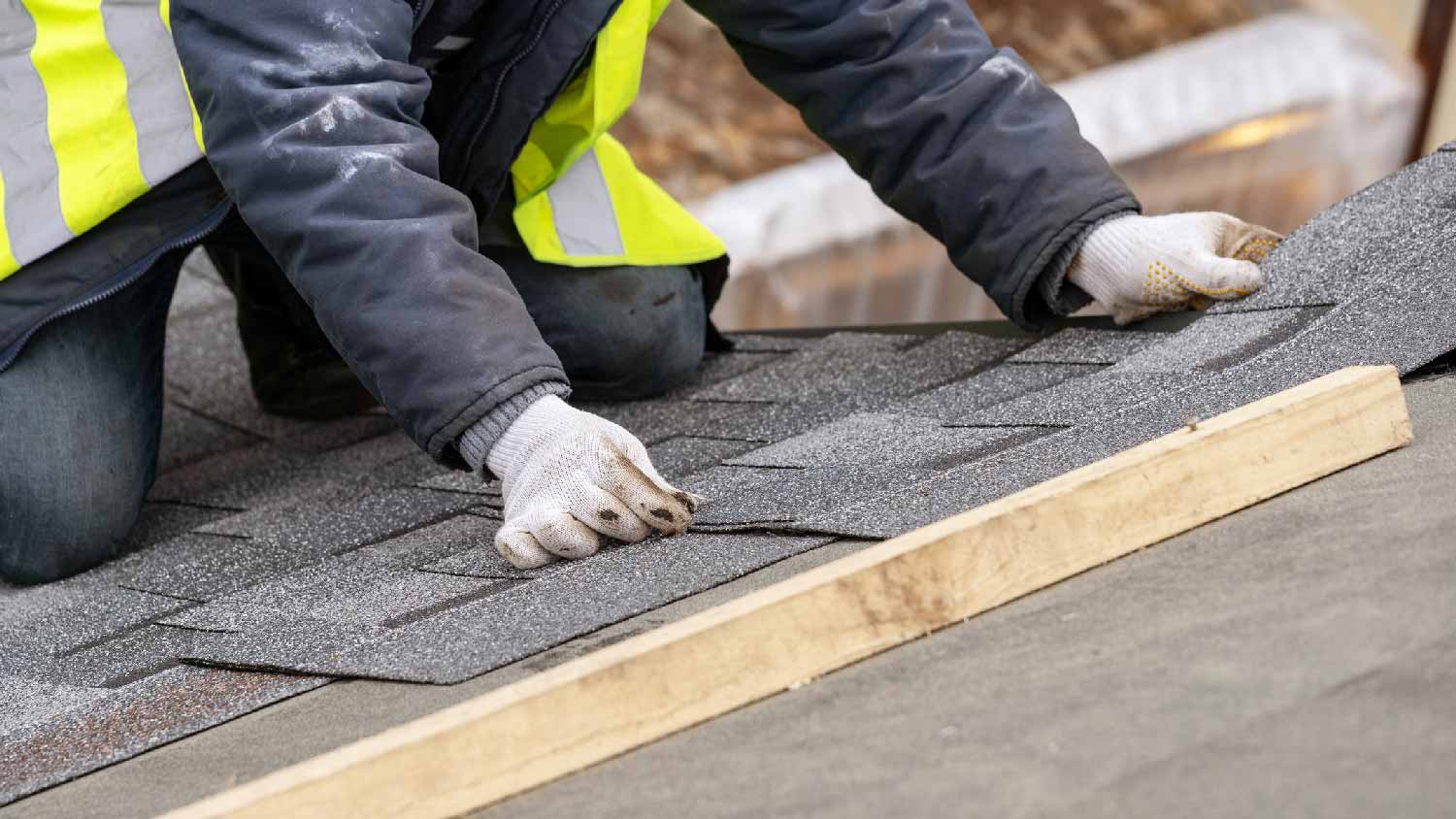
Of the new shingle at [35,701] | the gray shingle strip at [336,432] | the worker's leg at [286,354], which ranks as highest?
the new shingle at [35,701]

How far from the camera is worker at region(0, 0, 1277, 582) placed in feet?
4.83

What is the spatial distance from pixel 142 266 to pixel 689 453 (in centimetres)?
66

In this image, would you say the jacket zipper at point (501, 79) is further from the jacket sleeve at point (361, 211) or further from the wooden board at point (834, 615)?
the wooden board at point (834, 615)

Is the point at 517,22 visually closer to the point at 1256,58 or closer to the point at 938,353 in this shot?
the point at 938,353

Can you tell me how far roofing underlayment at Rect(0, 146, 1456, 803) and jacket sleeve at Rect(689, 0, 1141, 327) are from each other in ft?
0.39

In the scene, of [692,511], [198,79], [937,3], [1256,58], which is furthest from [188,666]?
[1256,58]

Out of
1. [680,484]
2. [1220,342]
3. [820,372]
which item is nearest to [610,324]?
[820,372]

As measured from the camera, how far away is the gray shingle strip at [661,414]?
1.91 meters

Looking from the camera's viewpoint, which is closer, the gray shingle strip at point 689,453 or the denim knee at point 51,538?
the gray shingle strip at point 689,453

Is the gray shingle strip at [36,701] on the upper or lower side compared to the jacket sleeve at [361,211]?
lower

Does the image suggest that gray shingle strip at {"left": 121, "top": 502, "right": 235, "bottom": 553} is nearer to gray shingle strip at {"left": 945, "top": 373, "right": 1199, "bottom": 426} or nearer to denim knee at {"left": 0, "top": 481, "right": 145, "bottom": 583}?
denim knee at {"left": 0, "top": 481, "right": 145, "bottom": 583}

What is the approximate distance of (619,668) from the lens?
3.21ft

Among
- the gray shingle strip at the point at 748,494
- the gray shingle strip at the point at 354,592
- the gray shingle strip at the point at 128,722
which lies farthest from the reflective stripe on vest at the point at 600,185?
the gray shingle strip at the point at 128,722

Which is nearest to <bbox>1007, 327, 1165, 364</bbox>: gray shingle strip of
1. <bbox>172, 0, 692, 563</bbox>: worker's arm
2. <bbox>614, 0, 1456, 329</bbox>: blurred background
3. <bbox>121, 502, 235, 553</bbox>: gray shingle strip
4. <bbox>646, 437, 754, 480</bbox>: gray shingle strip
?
<bbox>646, 437, 754, 480</bbox>: gray shingle strip
